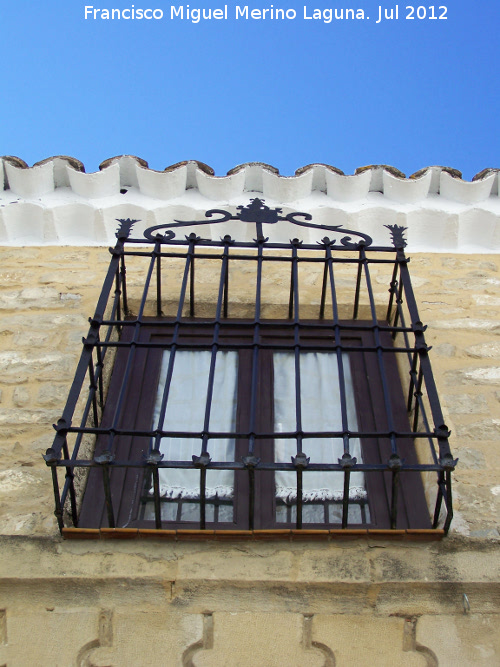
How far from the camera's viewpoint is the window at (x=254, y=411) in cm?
289

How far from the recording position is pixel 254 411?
297 centimetres

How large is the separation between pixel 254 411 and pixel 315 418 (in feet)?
2.43

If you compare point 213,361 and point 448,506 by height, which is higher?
point 213,361

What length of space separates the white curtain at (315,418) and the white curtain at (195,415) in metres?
0.20

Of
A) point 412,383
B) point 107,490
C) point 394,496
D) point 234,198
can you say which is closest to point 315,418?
point 412,383

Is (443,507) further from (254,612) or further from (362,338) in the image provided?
(362,338)

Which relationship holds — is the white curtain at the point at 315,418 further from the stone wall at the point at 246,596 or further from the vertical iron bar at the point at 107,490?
the vertical iron bar at the point at 107,490

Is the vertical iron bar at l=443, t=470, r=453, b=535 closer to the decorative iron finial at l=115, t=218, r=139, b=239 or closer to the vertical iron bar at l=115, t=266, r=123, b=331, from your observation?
the vertical iron bar at l=115, t=266, r=123, b=331

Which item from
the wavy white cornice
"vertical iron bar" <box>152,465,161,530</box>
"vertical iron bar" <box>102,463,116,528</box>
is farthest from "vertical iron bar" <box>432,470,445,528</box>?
the wavy white cornice

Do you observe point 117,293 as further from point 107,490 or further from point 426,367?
point 426,367

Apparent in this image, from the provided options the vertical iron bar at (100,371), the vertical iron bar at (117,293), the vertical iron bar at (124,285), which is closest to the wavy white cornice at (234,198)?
the vertical iron bar at (124,285)

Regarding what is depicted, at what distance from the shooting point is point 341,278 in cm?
438

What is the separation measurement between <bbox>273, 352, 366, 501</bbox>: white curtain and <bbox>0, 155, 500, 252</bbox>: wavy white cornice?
108 centimetres

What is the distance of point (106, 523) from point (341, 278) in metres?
1.91
